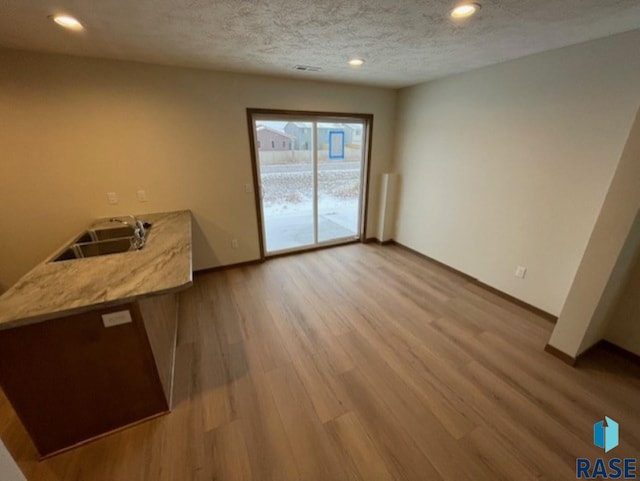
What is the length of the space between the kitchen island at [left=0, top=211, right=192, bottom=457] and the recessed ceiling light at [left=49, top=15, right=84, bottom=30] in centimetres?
149

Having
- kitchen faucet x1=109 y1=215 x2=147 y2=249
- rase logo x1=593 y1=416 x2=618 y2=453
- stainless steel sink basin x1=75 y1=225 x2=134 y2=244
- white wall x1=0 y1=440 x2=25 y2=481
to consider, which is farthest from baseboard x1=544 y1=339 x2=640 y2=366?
stainless steel sink basin x1=75 y1=225 x2=134 y2=244

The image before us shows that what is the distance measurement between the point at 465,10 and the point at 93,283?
2.60 meters

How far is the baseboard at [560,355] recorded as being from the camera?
191cm

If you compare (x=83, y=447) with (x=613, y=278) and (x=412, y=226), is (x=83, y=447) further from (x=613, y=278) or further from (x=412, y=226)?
(x=412, y=226)

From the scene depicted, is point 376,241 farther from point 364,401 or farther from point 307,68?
point 364,401

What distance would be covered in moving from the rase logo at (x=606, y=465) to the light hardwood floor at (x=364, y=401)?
4cm

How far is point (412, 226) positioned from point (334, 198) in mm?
1290

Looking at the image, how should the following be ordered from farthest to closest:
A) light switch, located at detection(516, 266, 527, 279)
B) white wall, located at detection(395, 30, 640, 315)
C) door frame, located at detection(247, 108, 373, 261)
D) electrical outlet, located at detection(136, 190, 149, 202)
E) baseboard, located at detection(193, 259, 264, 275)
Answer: baseboard, located at detection(193, 259, 264, 275), door frame, located at detection(247, 108, 373, 261), electrical outlet, located at detection(136, 190, 149, 202), light switch, located at detection(516, 266, 527, 279), white wall, located at detection(395, 30, 640, 315)

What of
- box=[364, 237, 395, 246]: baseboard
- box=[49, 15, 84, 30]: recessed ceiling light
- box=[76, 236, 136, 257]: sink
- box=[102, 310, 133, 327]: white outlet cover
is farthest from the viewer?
box=[364, 237, 395, 246]: baseboard

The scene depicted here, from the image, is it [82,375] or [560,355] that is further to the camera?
[560,355]

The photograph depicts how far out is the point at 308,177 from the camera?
369 cm

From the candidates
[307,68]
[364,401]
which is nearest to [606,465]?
[364,401]

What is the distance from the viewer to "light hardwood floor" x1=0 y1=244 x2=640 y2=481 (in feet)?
4.35

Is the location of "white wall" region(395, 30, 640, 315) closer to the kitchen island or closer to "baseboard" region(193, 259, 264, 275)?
"baseboard" region(193, 259, 264, 275)
